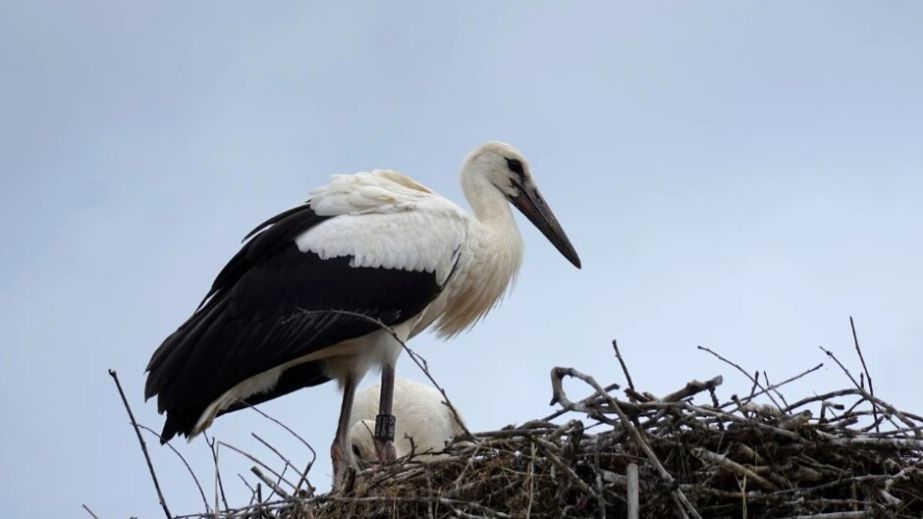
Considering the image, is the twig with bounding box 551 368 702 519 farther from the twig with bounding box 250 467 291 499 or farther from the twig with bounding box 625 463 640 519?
the twig with bounding box 250 467 291 499

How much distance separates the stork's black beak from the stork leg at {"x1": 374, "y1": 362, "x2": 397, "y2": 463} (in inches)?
49.2

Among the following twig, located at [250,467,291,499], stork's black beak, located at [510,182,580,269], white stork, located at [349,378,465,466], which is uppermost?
stork's black beak, located at [510,182,580,269]

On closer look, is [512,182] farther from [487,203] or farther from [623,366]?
[623,366]

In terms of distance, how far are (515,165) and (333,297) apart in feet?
4.39

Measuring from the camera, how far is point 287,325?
7.61m

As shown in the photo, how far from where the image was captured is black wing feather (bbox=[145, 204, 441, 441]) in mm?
7445

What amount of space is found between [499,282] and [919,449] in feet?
9.46

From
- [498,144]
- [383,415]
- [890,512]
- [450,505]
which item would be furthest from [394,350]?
[890,512]

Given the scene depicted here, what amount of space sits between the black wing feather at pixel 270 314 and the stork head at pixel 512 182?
93 cm

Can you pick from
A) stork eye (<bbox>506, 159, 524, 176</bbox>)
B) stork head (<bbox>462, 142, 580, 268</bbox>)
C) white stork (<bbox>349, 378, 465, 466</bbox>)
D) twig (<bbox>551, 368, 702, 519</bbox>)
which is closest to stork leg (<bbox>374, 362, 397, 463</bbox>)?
white stork (<bbox>349, 378, 465, 466</bbox>)

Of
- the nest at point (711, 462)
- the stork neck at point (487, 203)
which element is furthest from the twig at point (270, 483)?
the stork neck at point (487, 203)

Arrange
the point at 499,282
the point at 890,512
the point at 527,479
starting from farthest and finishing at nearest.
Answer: the point at 499,282, the point at 527,479, the point at 890,512

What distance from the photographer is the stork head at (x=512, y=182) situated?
28.2 feet

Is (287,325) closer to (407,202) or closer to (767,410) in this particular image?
(407,202)
